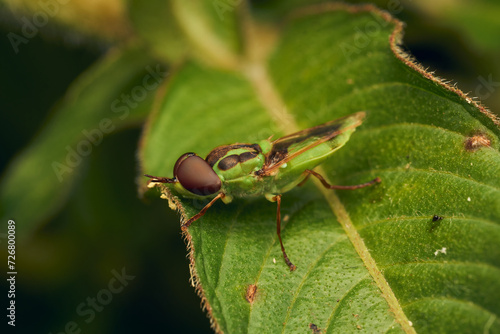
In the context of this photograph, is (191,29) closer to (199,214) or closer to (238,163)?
(238,163)

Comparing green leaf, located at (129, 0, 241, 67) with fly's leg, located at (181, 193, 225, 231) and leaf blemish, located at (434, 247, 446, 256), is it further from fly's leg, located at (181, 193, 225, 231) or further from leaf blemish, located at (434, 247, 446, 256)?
leaf blemish, located at (434, 247, 446, 256)

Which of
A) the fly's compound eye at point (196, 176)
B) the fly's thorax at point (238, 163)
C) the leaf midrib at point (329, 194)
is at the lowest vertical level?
the leaf midrib at point (329, 194)

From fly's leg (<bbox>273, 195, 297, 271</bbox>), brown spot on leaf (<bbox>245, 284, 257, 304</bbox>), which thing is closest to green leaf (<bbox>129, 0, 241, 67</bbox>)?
fly's leg (<bbox>273, 195, 297, 271</bbox>)

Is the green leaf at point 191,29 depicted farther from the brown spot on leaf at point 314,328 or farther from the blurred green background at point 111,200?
the brown spot on leaf at point 314,328

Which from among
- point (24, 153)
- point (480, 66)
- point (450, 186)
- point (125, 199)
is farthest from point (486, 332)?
point (24, 153)

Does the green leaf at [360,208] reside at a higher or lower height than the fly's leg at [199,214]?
lower

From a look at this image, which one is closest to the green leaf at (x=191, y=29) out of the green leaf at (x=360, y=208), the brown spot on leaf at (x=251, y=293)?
the green leaf at (x=360, y=208)

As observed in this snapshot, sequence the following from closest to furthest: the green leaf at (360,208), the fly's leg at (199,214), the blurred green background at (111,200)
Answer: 1. the green leaf at (360,208)
2. the fly's leg at (199,214)
3. the blurred green background at (111,200)
